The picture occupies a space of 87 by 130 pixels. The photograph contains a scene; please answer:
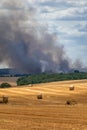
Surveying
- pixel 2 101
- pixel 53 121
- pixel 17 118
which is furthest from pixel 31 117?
pixel 2 101

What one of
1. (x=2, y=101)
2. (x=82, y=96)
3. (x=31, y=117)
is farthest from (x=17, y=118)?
(x=82, y=96)

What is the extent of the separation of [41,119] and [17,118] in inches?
69.1

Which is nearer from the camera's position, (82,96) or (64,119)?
(64,119)

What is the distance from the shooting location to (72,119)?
29703 mm

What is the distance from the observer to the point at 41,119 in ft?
98.6

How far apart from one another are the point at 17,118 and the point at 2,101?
19.8m

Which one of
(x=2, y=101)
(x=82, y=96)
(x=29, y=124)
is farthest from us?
(x=82, y=96)

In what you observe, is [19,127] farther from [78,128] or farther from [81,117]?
[81,117]

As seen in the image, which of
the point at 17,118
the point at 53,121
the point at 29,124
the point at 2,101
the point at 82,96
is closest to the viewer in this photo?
the point at 29,124

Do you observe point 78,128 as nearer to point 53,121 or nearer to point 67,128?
point 67,128

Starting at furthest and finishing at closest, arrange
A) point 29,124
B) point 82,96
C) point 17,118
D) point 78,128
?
point 82,96 < point 17,118 < point 29,124 < point 78,128

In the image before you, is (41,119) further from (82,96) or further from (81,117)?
(82,96)

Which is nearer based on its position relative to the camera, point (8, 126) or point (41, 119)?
point (8, 126)

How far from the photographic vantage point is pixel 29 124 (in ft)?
88.2
